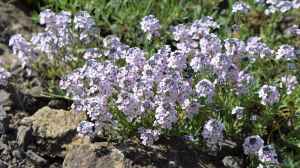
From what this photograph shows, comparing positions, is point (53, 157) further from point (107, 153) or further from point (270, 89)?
point (270, 89)

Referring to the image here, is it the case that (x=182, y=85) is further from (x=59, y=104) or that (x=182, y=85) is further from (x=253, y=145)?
(x=59, y=104)

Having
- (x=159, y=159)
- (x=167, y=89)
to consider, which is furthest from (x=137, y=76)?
(x=159, y=159)

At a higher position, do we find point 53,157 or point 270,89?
point 270,89

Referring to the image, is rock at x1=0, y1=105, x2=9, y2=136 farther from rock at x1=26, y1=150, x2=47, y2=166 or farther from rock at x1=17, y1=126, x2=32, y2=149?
rock at x1=26, y1=150, x2=47, y2=166

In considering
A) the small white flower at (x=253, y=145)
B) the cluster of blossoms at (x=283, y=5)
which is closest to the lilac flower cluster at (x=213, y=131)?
the small white flower at (x=253, y=145)

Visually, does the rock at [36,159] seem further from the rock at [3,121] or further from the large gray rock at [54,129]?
the rock at [3,121]

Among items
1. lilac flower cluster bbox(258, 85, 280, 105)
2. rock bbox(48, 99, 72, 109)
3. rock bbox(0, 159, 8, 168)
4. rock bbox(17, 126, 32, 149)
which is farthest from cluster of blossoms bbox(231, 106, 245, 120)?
rock bbox(0, 159, 8, 168)

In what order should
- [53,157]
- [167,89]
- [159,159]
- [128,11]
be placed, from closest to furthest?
[167,89] < [159,159] < [53,157] < [128,11]
